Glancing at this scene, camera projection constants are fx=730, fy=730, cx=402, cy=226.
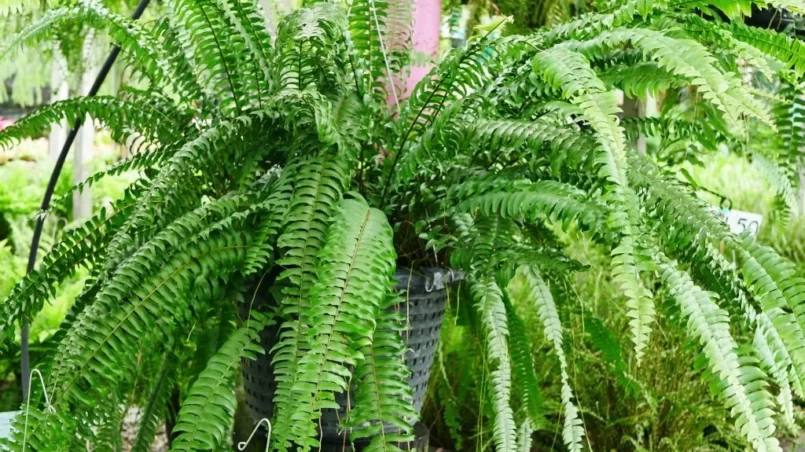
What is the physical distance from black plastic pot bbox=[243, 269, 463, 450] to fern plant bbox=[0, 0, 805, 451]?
41 mm

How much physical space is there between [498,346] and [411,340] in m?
0.12

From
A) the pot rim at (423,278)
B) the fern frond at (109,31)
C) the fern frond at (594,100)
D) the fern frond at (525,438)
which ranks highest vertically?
the fern frond at (109,31)

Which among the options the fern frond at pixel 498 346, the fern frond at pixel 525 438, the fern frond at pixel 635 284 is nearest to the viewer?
the fern frond at pixel 635 284

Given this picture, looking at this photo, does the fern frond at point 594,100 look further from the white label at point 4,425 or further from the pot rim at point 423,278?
the white label at point 4,425

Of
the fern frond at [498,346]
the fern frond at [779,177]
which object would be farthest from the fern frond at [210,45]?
the fern frond at [779,177]

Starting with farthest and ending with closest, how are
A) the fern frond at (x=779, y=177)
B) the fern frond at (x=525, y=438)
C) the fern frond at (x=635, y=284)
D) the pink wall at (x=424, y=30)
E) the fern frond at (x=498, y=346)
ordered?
the pink wall at (x=424, y=30)
the fern frond at (x=779, y=177)
the fern frond at (x=525, y=438)
the fern frond at (x=498, y=346)
the fern frond at (x=635, y=284)

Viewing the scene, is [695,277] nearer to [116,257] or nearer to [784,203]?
[784,203]

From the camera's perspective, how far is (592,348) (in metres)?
1.77

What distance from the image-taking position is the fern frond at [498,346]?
0.93 metres

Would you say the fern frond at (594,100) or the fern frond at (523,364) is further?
the fern frond at (523,364)

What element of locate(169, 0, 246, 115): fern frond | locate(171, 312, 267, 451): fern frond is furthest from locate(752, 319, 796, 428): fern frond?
locate(169, 0, 246, 115): fern frond

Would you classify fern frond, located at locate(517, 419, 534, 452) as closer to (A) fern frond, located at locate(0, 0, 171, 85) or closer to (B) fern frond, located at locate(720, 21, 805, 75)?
(B) fern frond, located at locate(720, 21, 805, 75)

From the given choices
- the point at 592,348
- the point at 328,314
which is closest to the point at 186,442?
the point at 328,314

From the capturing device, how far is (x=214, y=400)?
806 mm
